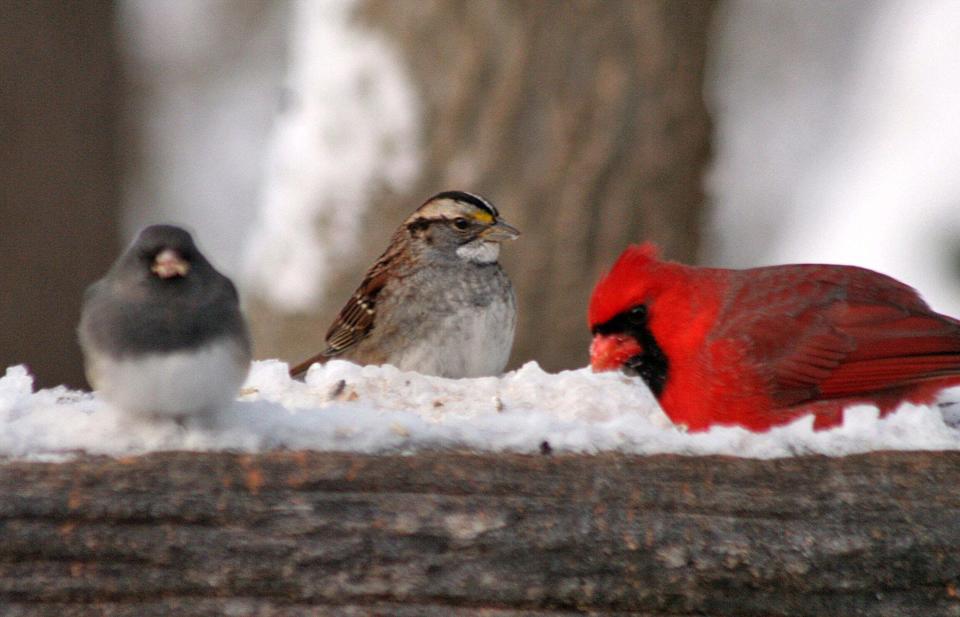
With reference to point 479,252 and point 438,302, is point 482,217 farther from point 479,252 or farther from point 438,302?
point 438,302

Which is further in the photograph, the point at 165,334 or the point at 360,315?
the point at 360,315

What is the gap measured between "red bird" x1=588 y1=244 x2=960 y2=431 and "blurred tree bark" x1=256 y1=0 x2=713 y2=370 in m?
2.33

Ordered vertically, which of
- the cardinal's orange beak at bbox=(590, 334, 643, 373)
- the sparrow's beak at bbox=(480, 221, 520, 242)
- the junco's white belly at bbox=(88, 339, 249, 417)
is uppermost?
the sparrow's beak at bbox=(480, 221, 520, 242)

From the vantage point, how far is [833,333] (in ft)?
11.7

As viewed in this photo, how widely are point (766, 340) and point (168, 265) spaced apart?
1.67 m

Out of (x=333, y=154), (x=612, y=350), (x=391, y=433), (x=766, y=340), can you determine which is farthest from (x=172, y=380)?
(x=333, y=154)

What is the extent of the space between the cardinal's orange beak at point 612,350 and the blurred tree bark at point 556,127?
2.48m

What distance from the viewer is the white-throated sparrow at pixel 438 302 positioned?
4766 mm

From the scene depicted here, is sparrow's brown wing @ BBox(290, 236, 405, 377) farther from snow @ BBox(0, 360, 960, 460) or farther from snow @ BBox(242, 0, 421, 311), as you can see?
snow @ BBox(0, 360, 960, 460)

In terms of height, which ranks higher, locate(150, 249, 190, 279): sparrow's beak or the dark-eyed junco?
locate(150, 249, 190, 279): sparrow's beak

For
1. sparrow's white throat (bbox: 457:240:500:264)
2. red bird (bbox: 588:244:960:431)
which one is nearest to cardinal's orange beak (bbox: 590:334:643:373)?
red bird (bbox: 588:244:960:431)

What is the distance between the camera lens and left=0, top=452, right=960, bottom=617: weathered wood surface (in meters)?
2.12

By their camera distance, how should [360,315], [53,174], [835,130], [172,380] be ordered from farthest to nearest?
[835,130]
[53,174]
[360,315]
[172,380]

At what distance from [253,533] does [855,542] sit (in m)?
0.92
